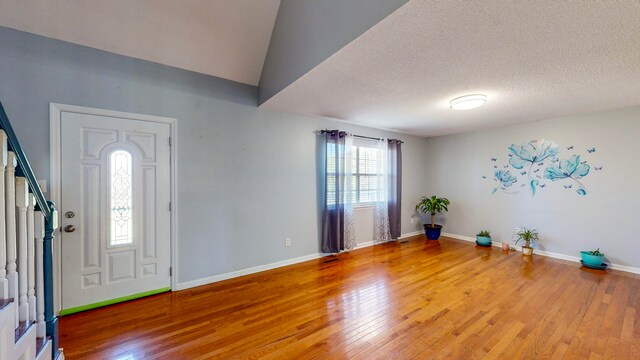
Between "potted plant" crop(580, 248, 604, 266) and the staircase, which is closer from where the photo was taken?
the staircase

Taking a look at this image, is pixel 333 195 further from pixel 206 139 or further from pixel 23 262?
pixel 23 262

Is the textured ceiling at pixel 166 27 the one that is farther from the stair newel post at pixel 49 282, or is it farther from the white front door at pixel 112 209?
the stair newel post at pixel 49 282

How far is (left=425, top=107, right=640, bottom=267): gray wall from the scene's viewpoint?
3426mm

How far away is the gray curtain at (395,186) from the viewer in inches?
192

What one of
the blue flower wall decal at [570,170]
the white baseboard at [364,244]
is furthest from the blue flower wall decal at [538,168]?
the white baseboard at [364,244]

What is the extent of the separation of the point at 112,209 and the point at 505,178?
5.79 metres

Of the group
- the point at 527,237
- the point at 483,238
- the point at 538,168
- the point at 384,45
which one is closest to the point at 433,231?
the point at 483,238

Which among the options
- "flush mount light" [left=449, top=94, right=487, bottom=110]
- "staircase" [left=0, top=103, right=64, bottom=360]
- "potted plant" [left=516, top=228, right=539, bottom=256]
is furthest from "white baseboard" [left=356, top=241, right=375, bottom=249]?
"staircase" [left=0, top=103, right=64, bottom=360]

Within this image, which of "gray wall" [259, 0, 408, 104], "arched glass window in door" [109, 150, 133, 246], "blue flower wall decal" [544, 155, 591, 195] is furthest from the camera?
"blue flower wall decal" [544, 155, 591, 195]

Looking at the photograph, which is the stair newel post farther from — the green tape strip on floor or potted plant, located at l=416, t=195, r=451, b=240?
potted plant, located at l=416, t=195, r=451, b=240

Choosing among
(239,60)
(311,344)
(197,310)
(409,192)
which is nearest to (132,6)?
(239,60)

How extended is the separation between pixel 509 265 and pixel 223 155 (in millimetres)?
4230

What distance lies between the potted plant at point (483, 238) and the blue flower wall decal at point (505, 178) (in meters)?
0.95

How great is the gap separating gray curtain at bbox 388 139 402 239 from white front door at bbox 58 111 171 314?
3.69 meters
